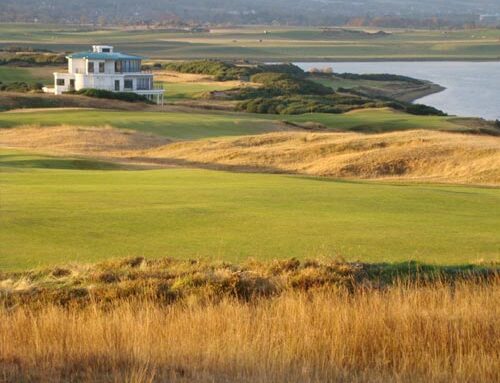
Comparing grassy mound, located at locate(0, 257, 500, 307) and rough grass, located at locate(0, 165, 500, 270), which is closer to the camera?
grassy mound, located at locate(0, 257, 500, 307)

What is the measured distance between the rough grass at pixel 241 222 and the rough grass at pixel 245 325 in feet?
4.56

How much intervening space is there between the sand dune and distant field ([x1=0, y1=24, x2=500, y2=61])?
102 meters

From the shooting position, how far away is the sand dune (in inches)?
1297

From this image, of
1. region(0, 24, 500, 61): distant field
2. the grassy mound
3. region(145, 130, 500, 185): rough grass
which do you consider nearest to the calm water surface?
region(0, 24, 500, 61): distant field

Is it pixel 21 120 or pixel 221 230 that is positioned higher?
pixel 221 230

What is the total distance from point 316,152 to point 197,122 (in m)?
16.2

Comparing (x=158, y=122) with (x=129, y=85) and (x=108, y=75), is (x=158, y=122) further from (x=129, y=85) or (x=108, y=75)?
(x=129, y=85)

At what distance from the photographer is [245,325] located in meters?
9.26

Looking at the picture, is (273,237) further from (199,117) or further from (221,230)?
(199,117)

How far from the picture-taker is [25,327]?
29.9 ft

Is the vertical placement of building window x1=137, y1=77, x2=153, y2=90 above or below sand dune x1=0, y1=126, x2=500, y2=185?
below

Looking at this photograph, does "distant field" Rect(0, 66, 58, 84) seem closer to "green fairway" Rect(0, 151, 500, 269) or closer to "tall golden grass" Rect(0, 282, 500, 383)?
"green fairway" Rect(0, 151, 500, 269)

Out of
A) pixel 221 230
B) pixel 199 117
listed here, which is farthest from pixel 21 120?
pixel 221 230

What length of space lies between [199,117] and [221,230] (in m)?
40.5
